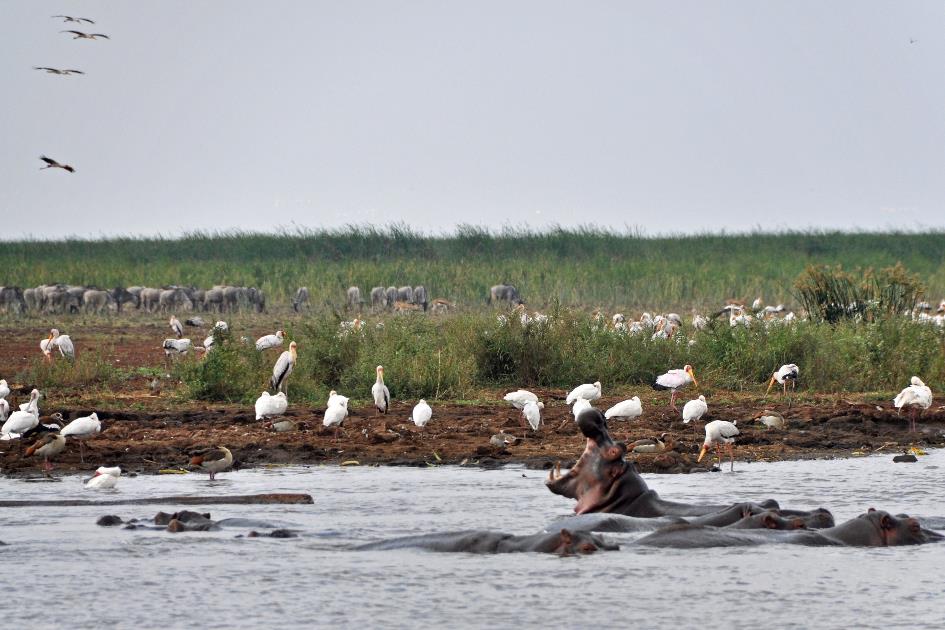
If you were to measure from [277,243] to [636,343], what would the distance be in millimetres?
35466

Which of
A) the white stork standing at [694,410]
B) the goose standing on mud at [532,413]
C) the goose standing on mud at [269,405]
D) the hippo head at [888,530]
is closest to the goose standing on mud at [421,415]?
the goose standing on mud at [532,413]

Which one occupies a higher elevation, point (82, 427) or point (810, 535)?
point (810, 535)

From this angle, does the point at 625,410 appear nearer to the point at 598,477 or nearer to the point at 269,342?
the point at 598,477

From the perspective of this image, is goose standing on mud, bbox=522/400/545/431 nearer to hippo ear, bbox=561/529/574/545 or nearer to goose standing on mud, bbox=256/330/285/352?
hippo ear, bbox=561/529/574/545

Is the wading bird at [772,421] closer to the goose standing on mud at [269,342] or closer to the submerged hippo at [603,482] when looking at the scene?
the submerged hippo at [603,482]

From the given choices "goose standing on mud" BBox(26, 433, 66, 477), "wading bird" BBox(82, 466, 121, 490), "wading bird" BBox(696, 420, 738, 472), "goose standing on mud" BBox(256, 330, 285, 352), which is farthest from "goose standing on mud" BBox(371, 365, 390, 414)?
"goose standing on mud" BBox(256, 330, 285, 352)

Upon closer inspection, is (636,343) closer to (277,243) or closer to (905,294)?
(905,294)

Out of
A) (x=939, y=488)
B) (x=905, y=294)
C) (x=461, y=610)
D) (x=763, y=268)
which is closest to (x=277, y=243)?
(x=763, y=268)

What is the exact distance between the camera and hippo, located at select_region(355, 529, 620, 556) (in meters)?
9.17

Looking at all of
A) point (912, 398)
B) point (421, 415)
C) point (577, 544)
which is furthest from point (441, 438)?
point (577, 544)

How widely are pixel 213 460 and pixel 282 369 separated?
5463 mm

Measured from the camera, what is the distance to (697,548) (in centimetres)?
938

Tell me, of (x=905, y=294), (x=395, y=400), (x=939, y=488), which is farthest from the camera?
(x=905, y=294)

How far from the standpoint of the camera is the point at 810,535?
9.40 meters
